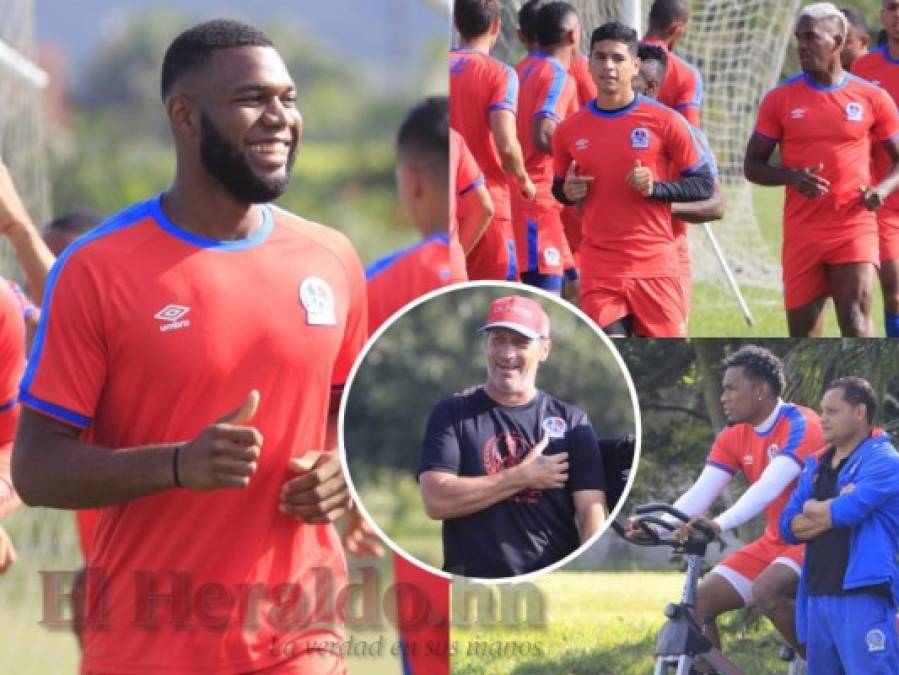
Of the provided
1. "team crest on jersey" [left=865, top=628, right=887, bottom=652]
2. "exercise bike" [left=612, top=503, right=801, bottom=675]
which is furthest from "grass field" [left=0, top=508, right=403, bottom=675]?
"team crest on jersey" [left=865, top=628, right=887, bottom=652]

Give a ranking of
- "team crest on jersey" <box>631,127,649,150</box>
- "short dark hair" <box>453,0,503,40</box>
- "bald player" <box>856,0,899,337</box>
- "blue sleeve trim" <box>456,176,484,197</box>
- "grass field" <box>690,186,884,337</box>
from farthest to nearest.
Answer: "grass field" <box>690,186,884,337</box>
"bald player" <box>856,0,899,337</box>
"short dark hair" <box>453,0,503,40</box>
"team crest on jersey" <box>631,127,649,150</box>
"blue sleeve trim" <box>456,176,484,197</box>

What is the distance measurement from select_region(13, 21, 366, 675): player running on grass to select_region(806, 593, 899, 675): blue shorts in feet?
7.19

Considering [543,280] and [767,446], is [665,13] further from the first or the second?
[767,446]

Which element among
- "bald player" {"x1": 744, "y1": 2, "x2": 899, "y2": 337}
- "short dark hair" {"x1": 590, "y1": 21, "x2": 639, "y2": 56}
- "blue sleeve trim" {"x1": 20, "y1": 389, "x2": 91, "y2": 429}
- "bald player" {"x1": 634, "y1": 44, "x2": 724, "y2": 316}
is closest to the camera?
"blue sleeve trim" {"x1": 20, "y1": 389, "x2": 91, "y2": 429}

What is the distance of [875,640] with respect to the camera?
6059 mm

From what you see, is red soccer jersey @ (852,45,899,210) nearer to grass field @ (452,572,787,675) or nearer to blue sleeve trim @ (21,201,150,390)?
grass field @ (452,572,787,675)

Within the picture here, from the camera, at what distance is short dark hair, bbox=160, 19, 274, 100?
438 centimetres

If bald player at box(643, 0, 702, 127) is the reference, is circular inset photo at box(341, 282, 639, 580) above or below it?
below

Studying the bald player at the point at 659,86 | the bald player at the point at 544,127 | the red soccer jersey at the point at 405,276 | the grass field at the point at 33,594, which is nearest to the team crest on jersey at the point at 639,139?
the bald player at the point at 659,86

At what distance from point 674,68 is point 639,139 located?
Result: 859 mm

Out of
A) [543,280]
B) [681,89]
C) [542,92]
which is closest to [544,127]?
[542,92]

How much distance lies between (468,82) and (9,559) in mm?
3176

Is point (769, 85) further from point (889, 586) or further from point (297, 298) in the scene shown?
point (297, 298)

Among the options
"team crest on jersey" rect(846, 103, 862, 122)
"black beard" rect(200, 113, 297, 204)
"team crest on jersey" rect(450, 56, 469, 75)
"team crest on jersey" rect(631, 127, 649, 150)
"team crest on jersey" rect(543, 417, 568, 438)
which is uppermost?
"team crest on jersey" rect(450, 56, 469, 75)
